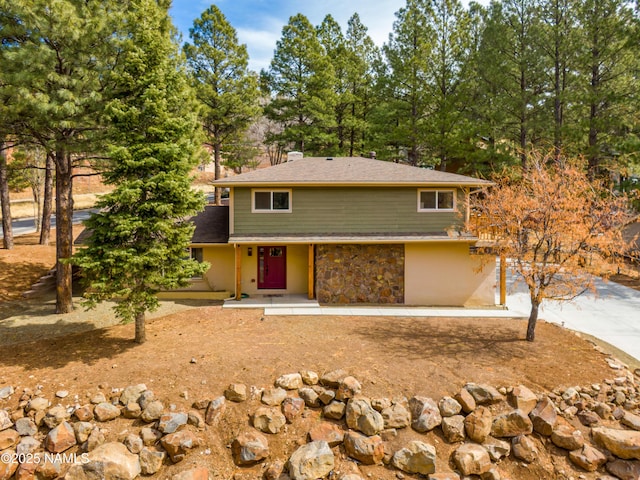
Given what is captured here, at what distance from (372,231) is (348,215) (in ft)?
3.66

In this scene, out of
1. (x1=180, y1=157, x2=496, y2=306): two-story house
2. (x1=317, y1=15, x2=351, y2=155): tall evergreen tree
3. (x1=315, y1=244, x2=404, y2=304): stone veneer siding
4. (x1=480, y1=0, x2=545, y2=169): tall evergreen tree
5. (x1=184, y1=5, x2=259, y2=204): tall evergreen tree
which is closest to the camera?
(x1=180, y1=157, x2=496, y2=306): two-story house

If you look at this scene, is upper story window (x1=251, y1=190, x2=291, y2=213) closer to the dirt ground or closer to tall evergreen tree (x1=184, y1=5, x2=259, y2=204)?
the dirt ground

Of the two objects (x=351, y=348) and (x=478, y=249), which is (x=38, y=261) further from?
(x=478, y=249)

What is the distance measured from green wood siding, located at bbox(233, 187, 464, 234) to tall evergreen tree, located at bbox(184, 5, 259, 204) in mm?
12022

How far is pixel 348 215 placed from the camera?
1445cm

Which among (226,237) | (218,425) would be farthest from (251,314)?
(218,425)

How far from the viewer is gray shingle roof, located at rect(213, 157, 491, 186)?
13.8m

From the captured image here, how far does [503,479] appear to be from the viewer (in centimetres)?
673

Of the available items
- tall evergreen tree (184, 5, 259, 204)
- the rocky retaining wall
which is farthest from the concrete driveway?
tall evergreen tree (184, 5, 259, 204)

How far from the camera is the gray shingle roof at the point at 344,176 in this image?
13844 mm

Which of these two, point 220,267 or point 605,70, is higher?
point 605,70

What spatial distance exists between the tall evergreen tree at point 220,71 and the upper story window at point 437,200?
1466 centimetres

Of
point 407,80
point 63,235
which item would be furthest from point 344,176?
point 407,80

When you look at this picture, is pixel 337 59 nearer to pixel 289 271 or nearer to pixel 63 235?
pixel 289 271
